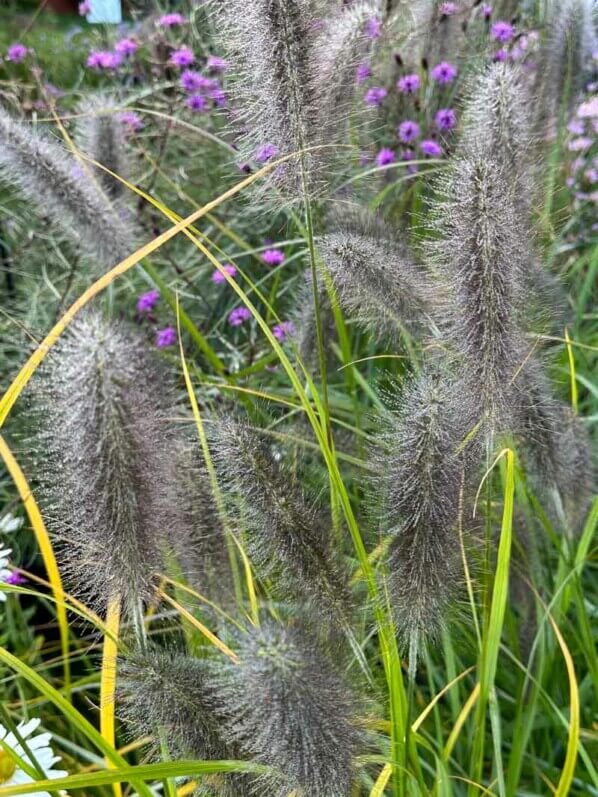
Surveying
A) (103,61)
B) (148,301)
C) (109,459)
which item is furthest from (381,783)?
(103,61)

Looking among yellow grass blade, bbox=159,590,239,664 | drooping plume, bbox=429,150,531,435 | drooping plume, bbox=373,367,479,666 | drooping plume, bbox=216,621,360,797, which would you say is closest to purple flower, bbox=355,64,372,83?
drooping plume, bbox=429,150,531,435

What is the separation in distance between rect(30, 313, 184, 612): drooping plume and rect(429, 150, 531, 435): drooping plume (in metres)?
0.35

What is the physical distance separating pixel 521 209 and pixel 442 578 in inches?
20.3

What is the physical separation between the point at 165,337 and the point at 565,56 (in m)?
1.03

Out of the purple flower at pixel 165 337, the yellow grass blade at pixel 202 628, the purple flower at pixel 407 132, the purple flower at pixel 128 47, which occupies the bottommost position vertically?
the purple flower at pixel 165 337

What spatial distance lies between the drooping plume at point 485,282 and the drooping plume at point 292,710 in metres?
0.35

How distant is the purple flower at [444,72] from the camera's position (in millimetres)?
2293

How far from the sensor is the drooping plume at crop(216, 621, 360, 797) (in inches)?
31.5

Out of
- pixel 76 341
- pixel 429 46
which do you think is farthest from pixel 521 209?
pixel 429 46

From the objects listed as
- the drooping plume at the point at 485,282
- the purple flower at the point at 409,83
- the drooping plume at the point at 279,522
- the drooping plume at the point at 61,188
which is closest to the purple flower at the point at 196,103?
the purple flower at the point at 409,83

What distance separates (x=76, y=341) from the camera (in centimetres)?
87

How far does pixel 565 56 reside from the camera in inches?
Answer: 75.6

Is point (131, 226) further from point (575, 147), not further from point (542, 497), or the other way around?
point (575, 147)

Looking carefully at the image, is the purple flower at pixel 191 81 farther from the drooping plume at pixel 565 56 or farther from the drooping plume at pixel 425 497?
the drooping plume at pixel 425 497
